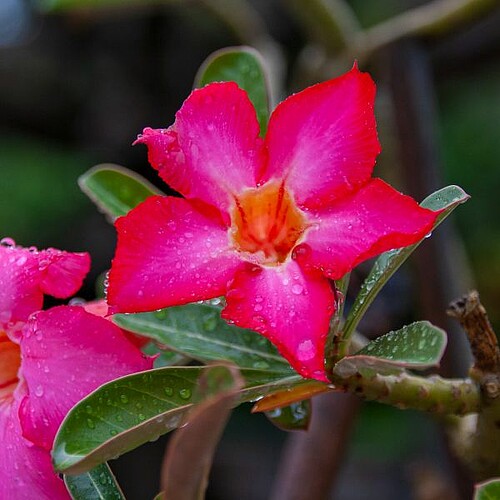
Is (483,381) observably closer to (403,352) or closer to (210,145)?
(403,352)

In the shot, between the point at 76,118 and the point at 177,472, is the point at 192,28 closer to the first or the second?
the point at 76,118

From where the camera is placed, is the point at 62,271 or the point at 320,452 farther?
the point at 320,452

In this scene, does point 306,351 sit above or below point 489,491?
above

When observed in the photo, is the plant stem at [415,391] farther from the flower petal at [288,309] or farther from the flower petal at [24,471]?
the flower petal at [24,471]

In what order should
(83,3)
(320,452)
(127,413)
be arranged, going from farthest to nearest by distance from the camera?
(83,3), (320,452), (127,413)

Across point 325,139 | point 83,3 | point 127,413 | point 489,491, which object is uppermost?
point 83,3

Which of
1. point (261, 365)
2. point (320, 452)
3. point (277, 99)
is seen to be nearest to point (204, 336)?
Result: point (261, 365)

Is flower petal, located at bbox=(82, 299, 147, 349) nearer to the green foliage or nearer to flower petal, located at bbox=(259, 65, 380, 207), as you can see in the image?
flower petal, located at bbox=(259, 65, 380, 207)

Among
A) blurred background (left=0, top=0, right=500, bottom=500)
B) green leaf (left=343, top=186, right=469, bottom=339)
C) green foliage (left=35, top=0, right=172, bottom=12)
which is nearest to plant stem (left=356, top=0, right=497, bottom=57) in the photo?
blurred background (left=0, top=0, right=500, bottom=500)
